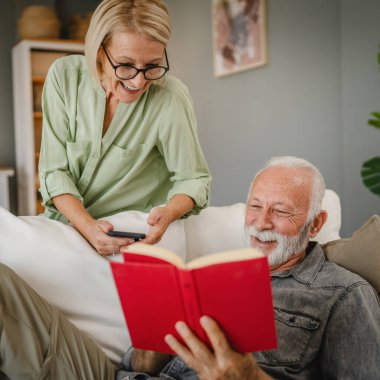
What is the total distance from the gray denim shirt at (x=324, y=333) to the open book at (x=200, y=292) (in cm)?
38

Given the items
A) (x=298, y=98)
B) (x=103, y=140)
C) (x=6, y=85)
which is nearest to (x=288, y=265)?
(x=103, y=140)

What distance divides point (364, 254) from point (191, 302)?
2.54ft

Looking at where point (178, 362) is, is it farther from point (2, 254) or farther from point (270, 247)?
point (2, 254)

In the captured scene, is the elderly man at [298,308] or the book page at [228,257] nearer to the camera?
the book page at [228,257]

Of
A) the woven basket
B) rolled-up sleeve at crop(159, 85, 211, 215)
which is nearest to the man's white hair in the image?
rolled-up sleeve at crop(159, 85, 211, 215)

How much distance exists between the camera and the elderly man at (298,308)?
1073 millimetres

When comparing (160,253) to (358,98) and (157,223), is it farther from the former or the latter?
(358,98)

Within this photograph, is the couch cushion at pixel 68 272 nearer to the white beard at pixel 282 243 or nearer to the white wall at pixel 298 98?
the white beard at pixel 282 243

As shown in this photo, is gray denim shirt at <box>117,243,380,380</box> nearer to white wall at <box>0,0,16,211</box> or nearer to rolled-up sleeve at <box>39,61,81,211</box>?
rolled-up sleeve at <box>39,61,81,211</box>

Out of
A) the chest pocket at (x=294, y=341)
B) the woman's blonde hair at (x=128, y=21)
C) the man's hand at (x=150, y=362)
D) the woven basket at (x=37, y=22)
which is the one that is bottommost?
the man's hand at (x=150, y=362)

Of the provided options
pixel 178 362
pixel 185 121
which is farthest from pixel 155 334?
pixel 185 121

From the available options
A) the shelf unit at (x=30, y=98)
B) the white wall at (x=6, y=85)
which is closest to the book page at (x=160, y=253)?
the shelf unit at (x=30, y=98)

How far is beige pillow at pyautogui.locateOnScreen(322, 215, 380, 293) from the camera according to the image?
1553 millimetres

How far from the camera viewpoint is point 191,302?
3.22ft
